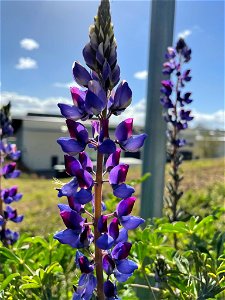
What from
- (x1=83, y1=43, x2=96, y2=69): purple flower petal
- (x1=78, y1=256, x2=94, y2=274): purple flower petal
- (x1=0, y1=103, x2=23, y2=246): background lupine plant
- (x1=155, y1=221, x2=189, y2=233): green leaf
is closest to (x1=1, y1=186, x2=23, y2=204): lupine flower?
(x1=0, y1=103, x2=23, y2=246): background lupine plant

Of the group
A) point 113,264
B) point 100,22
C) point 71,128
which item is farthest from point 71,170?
point 100,22

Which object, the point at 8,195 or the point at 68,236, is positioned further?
the point at 8,195

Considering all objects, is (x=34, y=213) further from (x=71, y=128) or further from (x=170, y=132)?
A: (x=71, y=128)

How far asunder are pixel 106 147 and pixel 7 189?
1197 mm

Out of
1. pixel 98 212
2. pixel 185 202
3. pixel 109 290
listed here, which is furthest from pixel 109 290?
pixel 185 202

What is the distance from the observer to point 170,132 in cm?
255

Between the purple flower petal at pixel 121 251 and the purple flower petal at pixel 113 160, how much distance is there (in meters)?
0.21

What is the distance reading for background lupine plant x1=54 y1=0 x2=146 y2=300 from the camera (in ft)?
3.20

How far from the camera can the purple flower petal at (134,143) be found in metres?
1.02

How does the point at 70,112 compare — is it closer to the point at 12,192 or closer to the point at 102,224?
the point at 102,224

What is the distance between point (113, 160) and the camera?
3.45ft

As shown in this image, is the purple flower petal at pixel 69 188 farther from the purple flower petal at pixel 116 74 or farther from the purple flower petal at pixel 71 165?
the purple flower petal at pixel 116 74

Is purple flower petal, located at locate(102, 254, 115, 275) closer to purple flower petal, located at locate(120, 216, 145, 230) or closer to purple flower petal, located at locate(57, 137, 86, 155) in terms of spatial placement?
purple flower petal, located at locate(120, 216, 145, 230)

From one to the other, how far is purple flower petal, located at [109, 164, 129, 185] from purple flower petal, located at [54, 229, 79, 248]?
17 centimetres
